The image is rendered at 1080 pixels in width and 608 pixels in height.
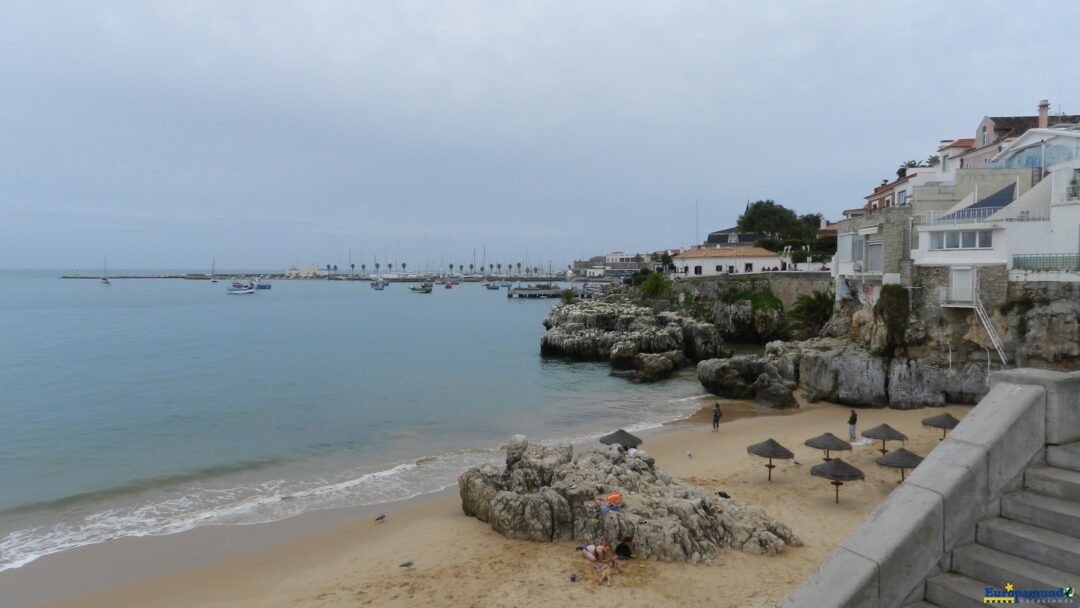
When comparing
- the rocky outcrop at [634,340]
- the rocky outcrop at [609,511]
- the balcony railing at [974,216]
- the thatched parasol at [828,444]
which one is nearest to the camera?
the rocky outcrop at [609,511]

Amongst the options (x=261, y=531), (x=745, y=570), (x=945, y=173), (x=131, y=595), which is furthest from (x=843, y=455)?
(x=945, y=173)

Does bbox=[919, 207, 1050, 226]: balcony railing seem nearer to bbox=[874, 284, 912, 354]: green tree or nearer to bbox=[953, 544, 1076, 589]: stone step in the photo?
bbox=[874, 284, 912, 354]: green tree

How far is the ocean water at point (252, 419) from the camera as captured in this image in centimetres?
1941

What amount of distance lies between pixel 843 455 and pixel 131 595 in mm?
21263

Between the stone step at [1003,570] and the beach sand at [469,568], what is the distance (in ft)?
25.8

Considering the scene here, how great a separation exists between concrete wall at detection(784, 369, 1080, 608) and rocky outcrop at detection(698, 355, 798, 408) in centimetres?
Result: 2906

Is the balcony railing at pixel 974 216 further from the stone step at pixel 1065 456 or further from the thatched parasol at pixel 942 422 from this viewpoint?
the stone step at pixel 1065 456

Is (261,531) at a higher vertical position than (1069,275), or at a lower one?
lower

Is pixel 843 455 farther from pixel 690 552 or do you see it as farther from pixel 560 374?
pixel 560 374

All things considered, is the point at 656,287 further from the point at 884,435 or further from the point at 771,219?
the point at 884,435

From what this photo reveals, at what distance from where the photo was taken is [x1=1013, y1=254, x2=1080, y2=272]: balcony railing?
82.1ft

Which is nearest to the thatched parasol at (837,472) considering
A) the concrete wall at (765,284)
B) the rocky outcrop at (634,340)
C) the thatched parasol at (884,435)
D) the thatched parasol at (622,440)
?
the thatched parasol at (884,435)

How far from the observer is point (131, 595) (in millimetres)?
13617

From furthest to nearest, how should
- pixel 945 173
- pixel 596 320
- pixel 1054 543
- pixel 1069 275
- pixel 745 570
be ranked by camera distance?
pixel 596 320 < pixel 945 173 < pixel 1069 275 < pixel 745 570 < pixel 1054 543
